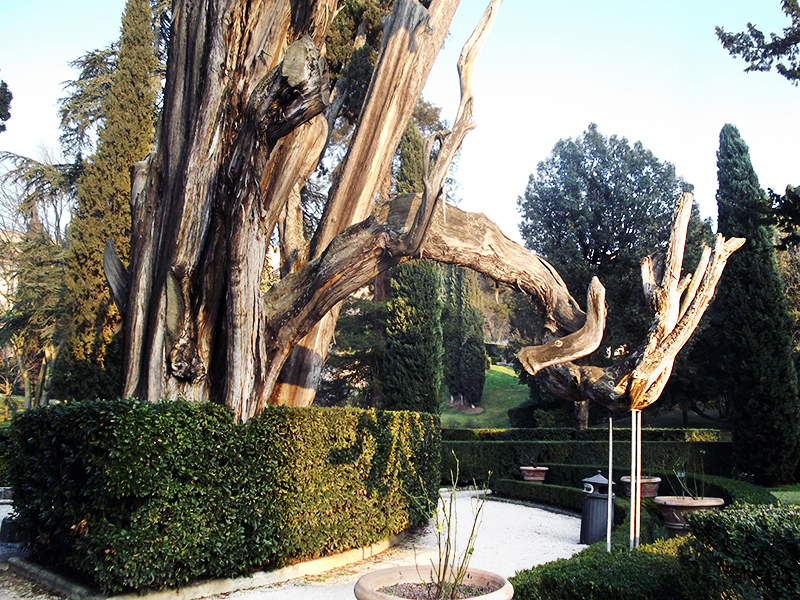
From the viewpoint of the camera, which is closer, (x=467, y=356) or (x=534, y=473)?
(x=534, y=473)

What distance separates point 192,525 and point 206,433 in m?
0.80

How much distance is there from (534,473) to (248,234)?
10.8 meters

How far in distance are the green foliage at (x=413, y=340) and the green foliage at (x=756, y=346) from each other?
823 centimetres

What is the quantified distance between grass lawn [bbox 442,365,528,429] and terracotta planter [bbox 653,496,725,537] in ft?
76.2

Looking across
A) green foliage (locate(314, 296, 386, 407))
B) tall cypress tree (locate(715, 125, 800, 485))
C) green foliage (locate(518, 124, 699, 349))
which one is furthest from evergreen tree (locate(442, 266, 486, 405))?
tall cypress tree (locate(715, 125, 800, 485))

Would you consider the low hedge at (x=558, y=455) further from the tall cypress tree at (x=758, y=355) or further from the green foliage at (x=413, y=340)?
the green foliage at (x=413, y=340)

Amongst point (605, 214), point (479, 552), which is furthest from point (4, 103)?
point (605, 214)

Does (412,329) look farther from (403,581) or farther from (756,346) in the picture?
(403,581)

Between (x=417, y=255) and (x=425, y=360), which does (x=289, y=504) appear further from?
(x=425, y=360)

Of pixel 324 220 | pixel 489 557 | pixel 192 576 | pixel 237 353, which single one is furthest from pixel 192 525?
pixel 324 220

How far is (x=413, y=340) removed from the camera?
18.9 meters

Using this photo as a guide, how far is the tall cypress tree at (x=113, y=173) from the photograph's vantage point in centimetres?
1445

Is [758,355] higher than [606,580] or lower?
higher

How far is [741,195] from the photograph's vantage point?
60.4 ft
